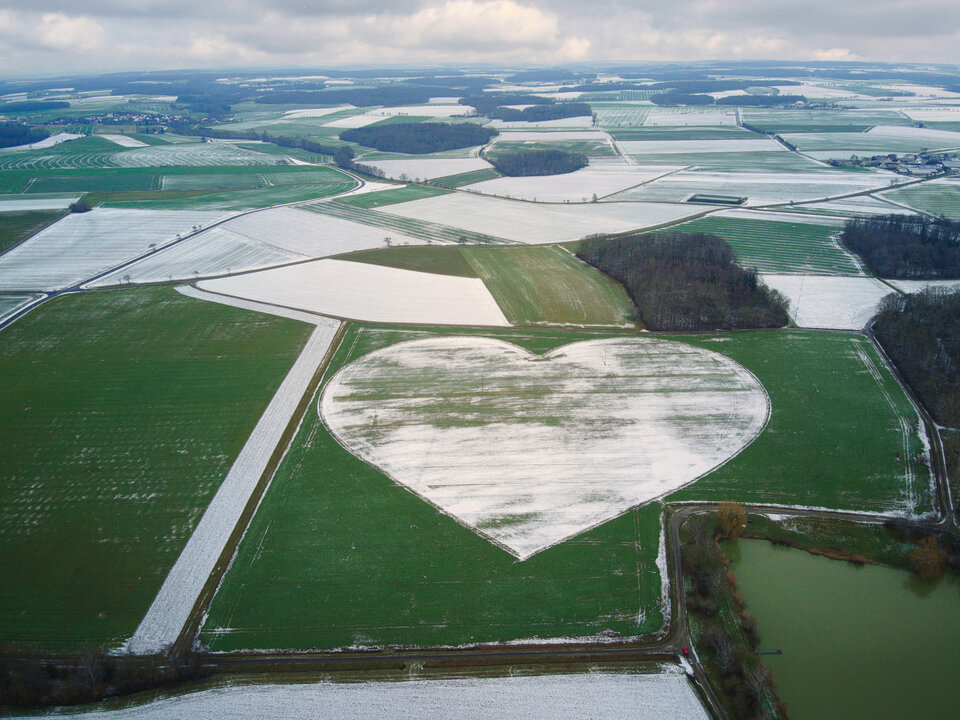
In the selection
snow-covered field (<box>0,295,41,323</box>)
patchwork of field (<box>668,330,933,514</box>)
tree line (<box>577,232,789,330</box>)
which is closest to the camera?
patchwork of field (<box>668,330,933,514</box>)

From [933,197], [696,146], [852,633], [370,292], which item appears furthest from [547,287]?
[696,146]

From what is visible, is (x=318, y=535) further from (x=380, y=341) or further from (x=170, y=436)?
(x=380, y=341)

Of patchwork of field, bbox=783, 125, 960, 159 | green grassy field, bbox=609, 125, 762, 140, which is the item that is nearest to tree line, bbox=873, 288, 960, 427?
patchwork of field, bbox=783, 125, 960, 159

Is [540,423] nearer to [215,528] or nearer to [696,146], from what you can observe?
[215,528]

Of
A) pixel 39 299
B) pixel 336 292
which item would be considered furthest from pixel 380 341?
pixel 39 299

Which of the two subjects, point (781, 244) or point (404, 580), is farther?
point (781, 244)

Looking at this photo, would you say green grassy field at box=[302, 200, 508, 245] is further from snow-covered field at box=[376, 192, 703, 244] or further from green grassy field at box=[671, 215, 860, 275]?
green grassy field at box=[671, 215, 860, 275]
